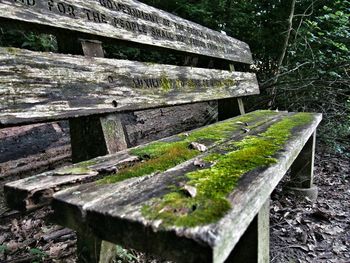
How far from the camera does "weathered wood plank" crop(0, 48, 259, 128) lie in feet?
3.57

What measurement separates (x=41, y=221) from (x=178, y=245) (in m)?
1.91

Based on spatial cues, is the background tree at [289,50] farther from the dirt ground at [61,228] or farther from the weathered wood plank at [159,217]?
the weathered wood plank at [159,217]

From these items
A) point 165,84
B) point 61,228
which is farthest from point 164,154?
point 61,228

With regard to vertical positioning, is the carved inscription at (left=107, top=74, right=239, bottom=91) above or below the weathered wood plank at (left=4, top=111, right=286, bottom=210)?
above

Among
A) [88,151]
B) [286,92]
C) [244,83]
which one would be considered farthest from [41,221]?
[286,92]

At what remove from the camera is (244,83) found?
3232 mm

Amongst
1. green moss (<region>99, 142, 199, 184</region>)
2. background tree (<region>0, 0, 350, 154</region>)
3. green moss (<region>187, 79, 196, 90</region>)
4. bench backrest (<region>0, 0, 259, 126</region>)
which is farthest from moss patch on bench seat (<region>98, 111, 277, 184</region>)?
background tree (<region>0, 0, 350, 154</region>)

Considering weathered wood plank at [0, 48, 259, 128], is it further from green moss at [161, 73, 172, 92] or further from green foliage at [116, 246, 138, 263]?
green foliage at [116, 246, 138, 263]

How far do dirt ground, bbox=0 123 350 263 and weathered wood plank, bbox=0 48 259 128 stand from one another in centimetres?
84

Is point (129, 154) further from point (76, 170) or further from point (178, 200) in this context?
point (178, 200)

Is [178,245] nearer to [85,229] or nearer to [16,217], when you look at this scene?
[85,229]

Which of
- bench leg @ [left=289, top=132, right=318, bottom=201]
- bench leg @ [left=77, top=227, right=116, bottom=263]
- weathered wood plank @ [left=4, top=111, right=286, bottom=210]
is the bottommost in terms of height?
bench leg @ [left=289, top=132, right=318, bottom=201]

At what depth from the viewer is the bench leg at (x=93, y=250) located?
1207 millimetres

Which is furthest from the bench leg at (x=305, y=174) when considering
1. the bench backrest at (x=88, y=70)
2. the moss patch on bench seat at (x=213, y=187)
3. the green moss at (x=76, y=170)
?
the green moss at (x=76, y=170)
